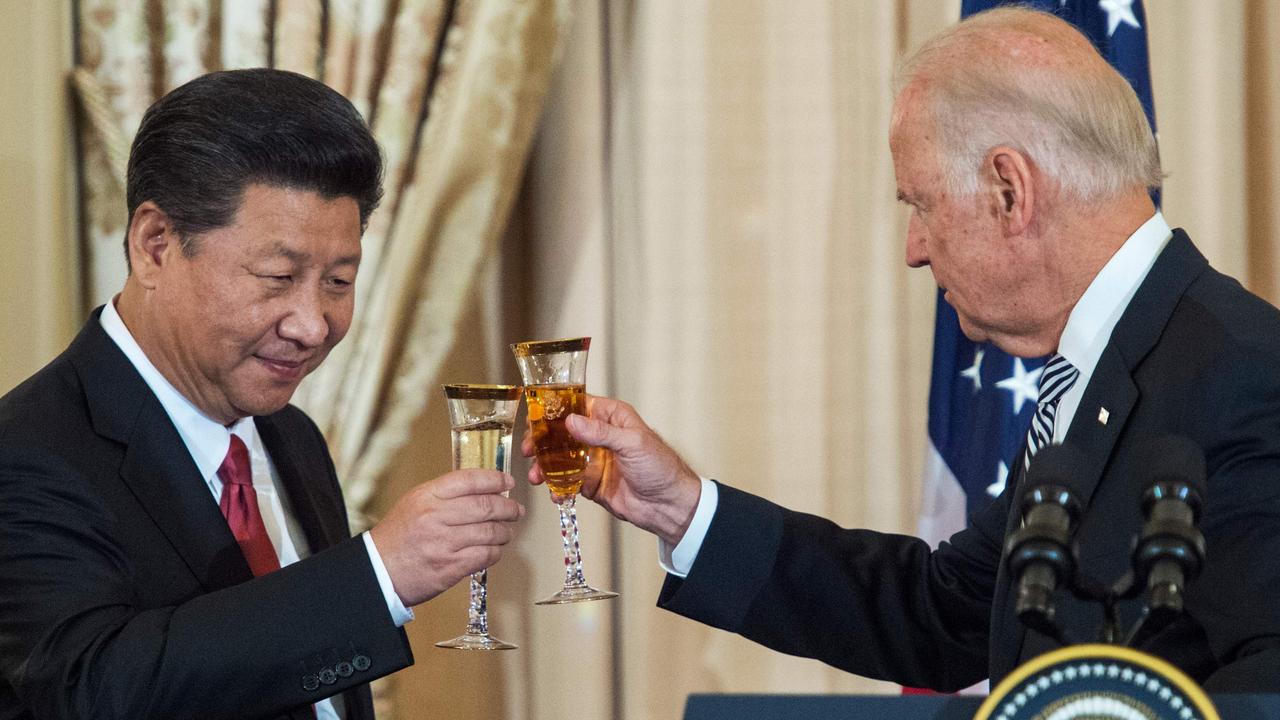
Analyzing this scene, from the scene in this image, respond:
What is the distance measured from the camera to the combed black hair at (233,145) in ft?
7.02

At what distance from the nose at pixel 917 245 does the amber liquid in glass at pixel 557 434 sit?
0.60 metres

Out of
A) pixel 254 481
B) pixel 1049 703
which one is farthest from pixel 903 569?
pixel 1049 703

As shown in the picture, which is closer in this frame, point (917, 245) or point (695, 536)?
point (917, 245)

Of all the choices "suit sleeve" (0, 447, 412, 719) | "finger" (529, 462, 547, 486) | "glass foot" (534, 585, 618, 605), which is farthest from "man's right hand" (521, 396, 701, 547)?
"suit sleeve" (0, 447, 412, 719)

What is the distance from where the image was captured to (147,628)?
1.90 m

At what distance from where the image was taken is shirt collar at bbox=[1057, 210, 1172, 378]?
2076 mm

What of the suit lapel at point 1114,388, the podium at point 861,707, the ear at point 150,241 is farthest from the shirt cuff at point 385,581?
the suit lapel at point 1114,388

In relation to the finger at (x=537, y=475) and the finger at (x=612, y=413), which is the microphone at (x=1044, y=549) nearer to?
the finger at (x=537, y=475)

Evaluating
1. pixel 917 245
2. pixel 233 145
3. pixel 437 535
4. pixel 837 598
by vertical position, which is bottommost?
pixel 837 598

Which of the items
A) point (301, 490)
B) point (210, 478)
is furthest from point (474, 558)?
point (301, 490)

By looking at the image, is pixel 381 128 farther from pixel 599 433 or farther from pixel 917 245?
pixel 917 245

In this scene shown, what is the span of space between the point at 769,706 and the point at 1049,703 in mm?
299

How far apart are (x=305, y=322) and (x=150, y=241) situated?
0.28 meters

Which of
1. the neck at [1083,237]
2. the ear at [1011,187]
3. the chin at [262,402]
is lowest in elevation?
the chin at [262,402]
